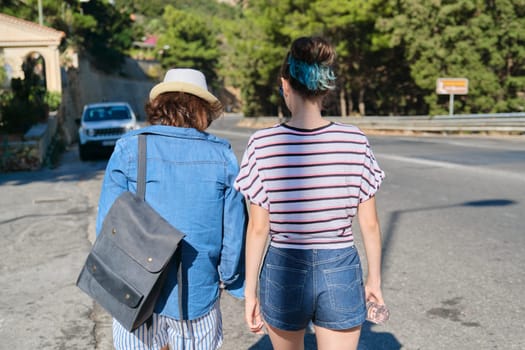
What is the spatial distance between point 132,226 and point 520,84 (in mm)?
33434

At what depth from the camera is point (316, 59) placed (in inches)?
89.5

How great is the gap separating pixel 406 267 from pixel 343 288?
11.9ft

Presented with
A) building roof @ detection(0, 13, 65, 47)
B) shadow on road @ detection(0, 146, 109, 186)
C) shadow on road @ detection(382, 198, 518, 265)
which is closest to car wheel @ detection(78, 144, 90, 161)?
shadow on road @ detection(0, 146, 109, 186)

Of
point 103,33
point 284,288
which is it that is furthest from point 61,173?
point 103,33

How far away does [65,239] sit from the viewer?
729cm

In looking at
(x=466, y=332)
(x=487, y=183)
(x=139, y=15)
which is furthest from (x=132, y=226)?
(x=139, y=15)

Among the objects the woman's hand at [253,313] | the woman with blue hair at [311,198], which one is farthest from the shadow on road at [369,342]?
the woman with blue hair at [311,198]

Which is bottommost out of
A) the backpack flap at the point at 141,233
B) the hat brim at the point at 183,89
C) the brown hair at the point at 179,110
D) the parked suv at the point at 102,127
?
the parked suv at the point at 102,127

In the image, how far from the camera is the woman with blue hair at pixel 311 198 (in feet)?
7.57

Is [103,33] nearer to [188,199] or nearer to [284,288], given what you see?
[188,199]

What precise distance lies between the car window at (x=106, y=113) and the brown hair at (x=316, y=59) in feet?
59.4

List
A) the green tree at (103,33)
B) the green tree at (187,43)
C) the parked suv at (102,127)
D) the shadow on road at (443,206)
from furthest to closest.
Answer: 1. the green tree at (187,43)
2. the green tree at (103,33)
3. the parked suv at (102,127)
4. the shadow on road at (443,206)

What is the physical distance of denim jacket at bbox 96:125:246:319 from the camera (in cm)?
242

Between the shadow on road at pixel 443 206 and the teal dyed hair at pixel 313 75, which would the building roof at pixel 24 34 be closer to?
the shadow on road at pixel 443 206
